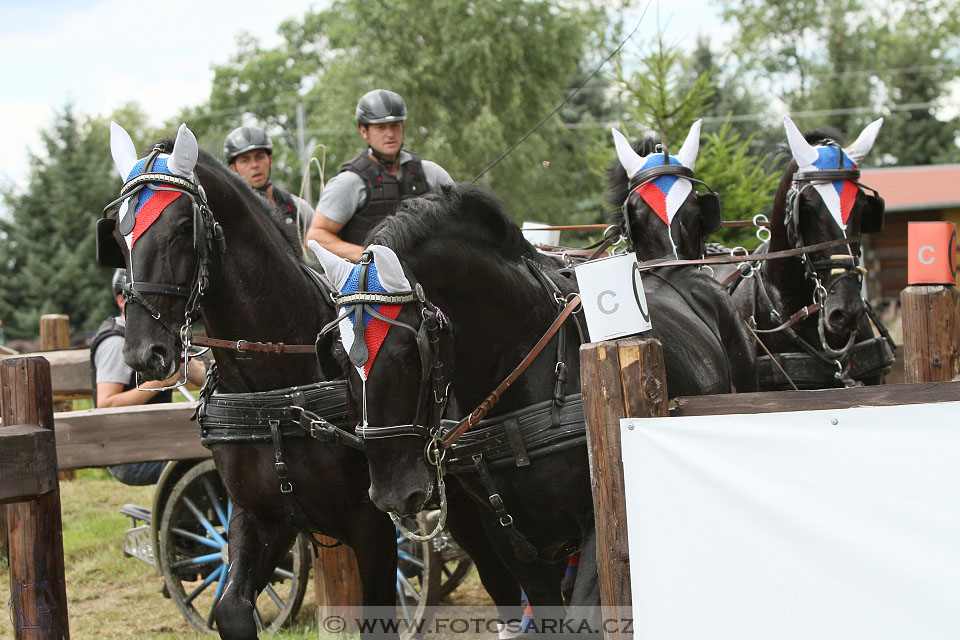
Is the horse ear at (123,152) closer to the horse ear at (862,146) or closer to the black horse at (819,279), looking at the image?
the black horse at (819,279)

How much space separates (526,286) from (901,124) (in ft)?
124

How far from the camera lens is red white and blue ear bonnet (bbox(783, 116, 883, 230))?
5.01 metres

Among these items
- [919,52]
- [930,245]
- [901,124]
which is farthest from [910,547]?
[919,52]

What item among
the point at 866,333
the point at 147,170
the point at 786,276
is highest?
the point at 147,170

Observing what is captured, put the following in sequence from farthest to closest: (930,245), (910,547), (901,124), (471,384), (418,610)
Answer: (901,124)
(418,610)
(930,245)
(471,384)
(910,547)

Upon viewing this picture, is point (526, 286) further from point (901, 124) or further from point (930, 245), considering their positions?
point (901, 124)

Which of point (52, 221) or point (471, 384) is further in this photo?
point (52, 221)

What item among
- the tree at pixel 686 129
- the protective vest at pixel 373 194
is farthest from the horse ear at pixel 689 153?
the tree at pixel 686 129

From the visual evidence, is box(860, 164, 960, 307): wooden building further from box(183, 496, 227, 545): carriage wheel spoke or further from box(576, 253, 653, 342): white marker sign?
box(576, 253, 653, 342): white marker sign

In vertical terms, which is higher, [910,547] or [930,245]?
[930,245]

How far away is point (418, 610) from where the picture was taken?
530cm

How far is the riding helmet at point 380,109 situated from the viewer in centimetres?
524

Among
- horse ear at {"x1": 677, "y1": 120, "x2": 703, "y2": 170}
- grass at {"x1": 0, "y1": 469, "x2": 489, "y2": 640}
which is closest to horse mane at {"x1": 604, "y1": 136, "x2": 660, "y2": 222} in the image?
horse ear at {"x1": 677, "y1": 120, "x2": 703, "y2": 170}

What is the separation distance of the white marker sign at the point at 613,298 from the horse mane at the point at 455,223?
2.44 ft
